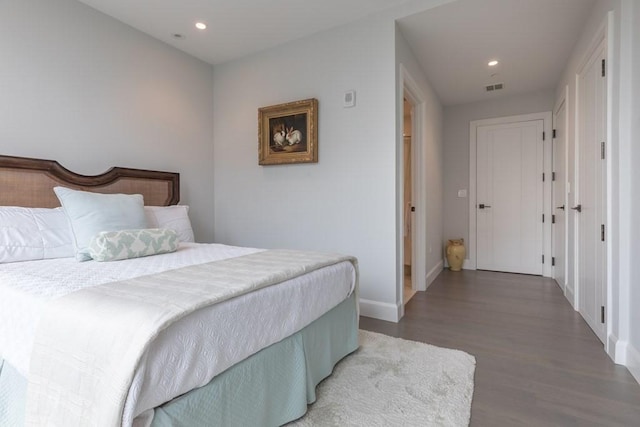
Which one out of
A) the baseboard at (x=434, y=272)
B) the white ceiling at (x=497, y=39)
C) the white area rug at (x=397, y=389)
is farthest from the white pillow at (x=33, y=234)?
the baseboard at (x=434, y=272)

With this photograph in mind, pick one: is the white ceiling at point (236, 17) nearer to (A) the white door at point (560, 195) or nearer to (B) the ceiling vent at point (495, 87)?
(B) the ceiling vent at point (495, 87)

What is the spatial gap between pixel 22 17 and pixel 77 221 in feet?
5.21

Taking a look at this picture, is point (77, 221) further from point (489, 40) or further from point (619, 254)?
point (489, 40)

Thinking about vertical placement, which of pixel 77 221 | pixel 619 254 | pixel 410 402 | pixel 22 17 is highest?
pixel 22 17

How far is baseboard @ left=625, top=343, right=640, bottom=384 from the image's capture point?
178cm

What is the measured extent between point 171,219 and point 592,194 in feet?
11.3

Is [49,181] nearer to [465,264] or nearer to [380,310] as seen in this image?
[380,310]

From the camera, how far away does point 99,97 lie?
2.74 m

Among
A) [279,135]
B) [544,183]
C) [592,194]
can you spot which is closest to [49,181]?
[279,135]

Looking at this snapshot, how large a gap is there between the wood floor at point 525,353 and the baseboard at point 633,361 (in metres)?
0.04

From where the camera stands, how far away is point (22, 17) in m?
2.28

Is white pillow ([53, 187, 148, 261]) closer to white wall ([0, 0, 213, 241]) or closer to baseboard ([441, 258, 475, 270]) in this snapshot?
white wall ([0, 0, 213, 241])

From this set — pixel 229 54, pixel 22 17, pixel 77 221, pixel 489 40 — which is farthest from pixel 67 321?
pixel 489 40

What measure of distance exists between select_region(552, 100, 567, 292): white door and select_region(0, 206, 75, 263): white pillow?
4.51 metres
